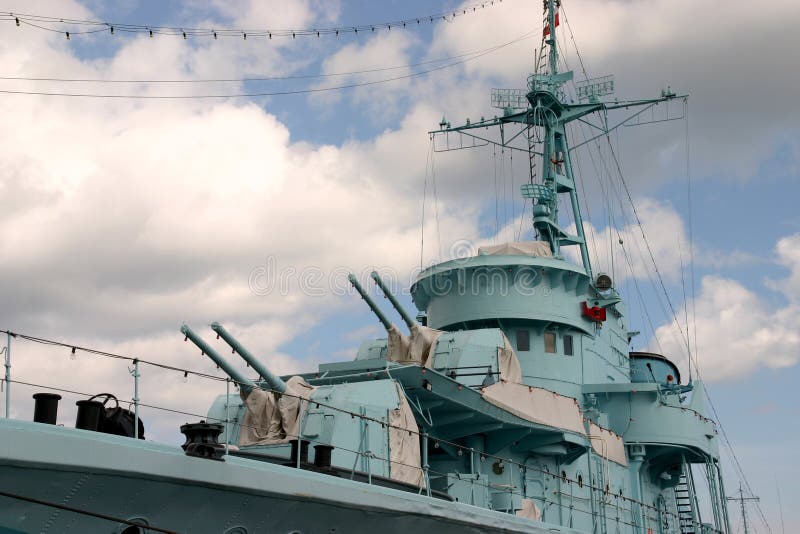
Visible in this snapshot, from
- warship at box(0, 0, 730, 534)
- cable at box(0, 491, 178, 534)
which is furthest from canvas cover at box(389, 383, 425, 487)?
cable at box(0, 491, 178, 534)

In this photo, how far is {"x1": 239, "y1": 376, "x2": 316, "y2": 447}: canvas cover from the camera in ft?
45.1

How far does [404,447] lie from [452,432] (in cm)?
307

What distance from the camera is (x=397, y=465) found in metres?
13.6

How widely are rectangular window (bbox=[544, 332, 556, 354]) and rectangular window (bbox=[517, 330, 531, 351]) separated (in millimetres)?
450

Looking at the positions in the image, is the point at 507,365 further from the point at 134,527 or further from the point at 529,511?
the point at 134,527

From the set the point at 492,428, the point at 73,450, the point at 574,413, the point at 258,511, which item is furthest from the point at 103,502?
the point at 574,413

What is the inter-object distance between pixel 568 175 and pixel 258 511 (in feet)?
63.1

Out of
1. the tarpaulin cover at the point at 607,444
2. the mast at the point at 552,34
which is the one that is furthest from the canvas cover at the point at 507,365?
the mast at the point at 552,34

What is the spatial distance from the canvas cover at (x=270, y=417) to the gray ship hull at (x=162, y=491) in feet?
10.2

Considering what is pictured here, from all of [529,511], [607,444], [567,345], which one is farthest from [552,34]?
[529,511]

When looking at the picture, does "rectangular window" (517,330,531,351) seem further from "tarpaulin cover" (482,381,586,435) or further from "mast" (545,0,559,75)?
"mast" (545,0,559,75)

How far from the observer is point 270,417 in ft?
45.9

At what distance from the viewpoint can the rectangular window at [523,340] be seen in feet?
68.4

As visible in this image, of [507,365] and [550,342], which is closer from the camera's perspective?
[507,365]
